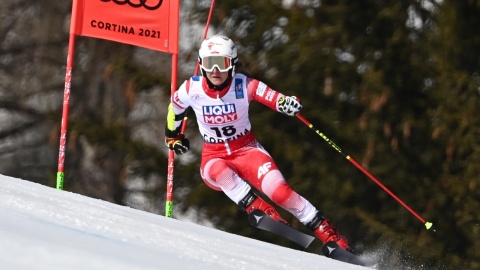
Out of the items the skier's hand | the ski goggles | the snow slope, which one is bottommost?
the skier's hand

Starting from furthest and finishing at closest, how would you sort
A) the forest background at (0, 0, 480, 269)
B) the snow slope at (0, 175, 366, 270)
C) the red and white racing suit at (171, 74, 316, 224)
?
the forest background at (0, 0, 480, 269), the red and white racing suit at (171, 74, 316, 224), the snow slope at (0, 175, 366, 270)

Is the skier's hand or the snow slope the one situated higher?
the snow slope

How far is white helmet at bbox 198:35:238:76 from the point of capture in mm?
6379

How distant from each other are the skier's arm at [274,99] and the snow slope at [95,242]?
155cm

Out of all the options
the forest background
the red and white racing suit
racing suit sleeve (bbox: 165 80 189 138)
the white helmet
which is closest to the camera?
the white helmet

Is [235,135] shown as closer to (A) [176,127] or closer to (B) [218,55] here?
(A) [176,127]

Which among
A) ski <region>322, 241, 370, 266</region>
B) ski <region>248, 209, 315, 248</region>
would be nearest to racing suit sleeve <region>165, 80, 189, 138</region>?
ski <region>248, 209, 315, 248</region>

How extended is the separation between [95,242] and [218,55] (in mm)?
3312

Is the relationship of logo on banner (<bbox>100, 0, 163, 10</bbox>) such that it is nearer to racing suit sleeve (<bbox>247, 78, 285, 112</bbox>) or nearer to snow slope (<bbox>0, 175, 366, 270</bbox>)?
racing suit sleeve (<bbox>247, 78, 285, 112</bbox>)

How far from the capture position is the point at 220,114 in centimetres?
658

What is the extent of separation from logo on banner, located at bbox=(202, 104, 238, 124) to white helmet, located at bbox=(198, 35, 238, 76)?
261 mm

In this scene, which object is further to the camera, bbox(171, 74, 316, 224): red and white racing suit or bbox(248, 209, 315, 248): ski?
bbox(171, 74, 316, 224): red and white racing suit

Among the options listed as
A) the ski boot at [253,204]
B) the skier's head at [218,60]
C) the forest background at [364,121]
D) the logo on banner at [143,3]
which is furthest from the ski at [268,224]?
the forest background at [364,121]

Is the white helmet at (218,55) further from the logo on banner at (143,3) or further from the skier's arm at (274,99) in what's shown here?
the logo on banner at (143,3)
